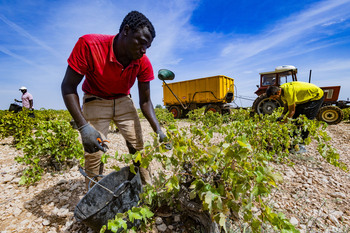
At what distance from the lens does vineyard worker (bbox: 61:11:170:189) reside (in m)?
1.54

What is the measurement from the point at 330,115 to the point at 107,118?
9804mm

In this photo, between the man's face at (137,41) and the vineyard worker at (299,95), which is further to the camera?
the vineyard worker at (299,95)

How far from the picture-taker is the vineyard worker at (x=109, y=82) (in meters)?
1.54

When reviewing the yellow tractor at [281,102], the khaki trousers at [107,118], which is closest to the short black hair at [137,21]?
the khaki trousers at [107,118]

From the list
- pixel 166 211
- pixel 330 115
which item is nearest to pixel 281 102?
pixel 330 115

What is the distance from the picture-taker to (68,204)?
2.25 meters

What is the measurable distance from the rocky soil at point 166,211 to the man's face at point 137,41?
5.75ft

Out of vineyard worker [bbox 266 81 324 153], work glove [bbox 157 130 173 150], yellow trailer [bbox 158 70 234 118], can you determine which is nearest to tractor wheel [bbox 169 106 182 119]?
yellow trailer [bbox 158 70 234 118]

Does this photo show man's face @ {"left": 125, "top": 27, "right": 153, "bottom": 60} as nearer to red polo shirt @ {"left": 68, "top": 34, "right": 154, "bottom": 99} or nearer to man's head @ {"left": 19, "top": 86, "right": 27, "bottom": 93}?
red polo shirt @ {"left": 68, "top": 34, "right": 154, "bottom": 99}

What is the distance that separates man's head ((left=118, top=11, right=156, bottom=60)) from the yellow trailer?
8.39m

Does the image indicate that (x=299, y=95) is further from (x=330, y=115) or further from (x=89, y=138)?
(x=330, y=115)

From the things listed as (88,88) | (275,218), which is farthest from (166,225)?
(88,88)

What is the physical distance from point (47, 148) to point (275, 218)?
11.6 feet

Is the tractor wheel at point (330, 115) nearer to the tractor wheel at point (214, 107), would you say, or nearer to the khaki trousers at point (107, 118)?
the tractor wheel at point (214, 107)
